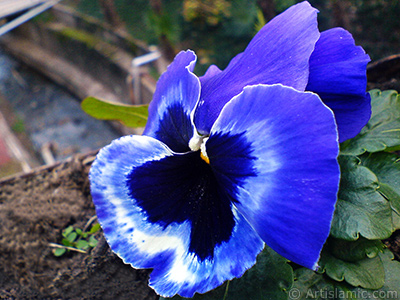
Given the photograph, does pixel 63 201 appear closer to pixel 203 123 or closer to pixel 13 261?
pixel 13 261

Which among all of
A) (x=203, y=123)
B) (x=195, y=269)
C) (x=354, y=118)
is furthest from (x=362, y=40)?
(x=195, y=269)

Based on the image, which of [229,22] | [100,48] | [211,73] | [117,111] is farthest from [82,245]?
[100,48]

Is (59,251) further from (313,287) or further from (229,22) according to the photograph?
(229,22)

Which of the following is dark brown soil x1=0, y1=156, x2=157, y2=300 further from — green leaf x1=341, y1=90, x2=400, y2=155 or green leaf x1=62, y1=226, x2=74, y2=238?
green leaf x1=341, y1=90, x2=400, y2=155

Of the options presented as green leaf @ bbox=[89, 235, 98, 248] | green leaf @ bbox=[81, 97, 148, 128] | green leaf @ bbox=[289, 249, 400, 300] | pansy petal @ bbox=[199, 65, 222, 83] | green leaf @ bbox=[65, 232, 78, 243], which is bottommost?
green leaf @ bbox=[289, 249, 400, 300]

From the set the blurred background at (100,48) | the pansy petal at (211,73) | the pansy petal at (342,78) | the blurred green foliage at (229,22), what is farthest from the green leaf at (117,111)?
the blurred green foliage at (229,22)

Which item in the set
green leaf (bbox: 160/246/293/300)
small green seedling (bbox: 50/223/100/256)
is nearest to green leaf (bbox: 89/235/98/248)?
small green seedling (bbox: 50/223/100/256)

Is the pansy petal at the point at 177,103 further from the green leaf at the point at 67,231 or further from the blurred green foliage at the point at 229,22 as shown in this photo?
the blurred green foliage at the point at 229,22
